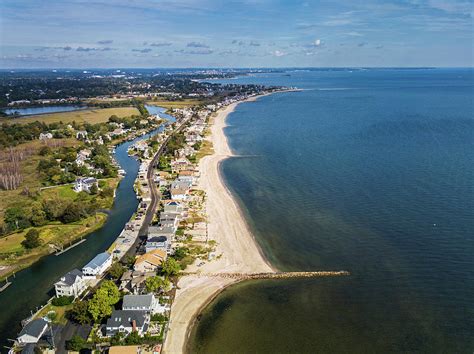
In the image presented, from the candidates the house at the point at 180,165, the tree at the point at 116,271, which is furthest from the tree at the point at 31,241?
the house at the point at 180,165

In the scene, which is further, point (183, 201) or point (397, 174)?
point (397, 174)

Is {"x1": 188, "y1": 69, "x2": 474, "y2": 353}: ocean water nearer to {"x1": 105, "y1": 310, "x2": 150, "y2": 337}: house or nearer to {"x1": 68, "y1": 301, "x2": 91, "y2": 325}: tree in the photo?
{"x1": 105, "y1": 310, "x2": 150, "y2": 337}: house

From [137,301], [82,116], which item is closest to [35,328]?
[137,301]

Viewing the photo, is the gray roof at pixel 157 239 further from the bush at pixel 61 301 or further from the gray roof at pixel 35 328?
the gray roof at pixel 35 328

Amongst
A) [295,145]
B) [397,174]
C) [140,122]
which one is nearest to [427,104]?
[295,145]

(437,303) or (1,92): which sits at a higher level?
(1,92)

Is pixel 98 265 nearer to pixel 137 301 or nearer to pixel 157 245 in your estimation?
pixel 157 245

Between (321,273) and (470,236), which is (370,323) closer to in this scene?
(321,273)
